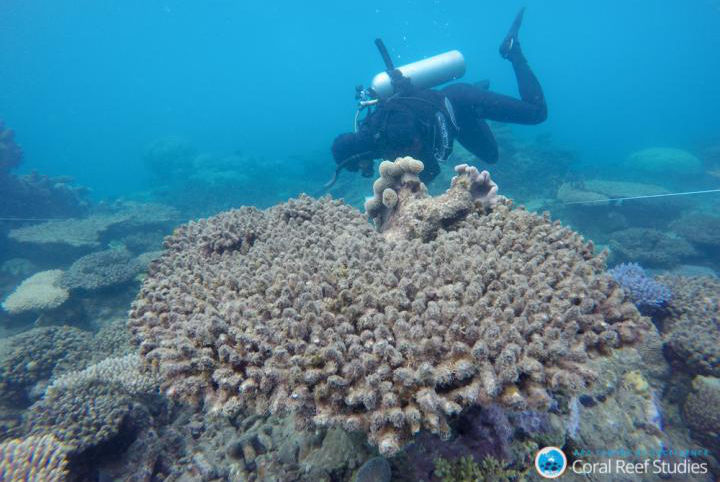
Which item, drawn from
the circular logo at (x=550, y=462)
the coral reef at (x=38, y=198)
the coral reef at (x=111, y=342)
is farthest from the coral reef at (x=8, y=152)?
the circular logo at (x=550, y=462)

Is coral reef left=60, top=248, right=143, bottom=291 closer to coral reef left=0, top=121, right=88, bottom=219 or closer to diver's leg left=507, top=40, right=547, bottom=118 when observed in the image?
coral reef left=0, top=121, right=88, bottom=219

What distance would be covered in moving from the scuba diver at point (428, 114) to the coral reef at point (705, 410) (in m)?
5.04

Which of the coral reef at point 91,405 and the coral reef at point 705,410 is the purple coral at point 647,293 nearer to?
the coral reef at point 705,410

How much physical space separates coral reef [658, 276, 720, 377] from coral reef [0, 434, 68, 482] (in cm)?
720

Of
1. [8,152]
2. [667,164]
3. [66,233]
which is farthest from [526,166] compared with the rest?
[8,152]

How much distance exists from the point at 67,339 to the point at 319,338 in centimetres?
685

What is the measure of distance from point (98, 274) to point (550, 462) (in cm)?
1013

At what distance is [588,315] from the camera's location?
8.25 feet

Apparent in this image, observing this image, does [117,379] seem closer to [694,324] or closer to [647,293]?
[647,293]

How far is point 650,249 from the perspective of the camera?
1032 cm

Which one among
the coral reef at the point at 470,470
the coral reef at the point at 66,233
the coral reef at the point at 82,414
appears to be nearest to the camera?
the coral reef at the point at 470,470

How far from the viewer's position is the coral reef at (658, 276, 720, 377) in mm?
4141

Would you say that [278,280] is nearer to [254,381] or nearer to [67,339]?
[254,381]

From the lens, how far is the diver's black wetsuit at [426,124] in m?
6.80
